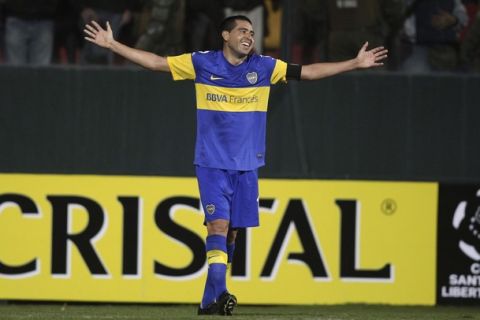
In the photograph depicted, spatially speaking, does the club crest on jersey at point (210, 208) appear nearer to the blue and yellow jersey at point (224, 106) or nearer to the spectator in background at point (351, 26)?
the blue and yellow jersey at point (224, 106)

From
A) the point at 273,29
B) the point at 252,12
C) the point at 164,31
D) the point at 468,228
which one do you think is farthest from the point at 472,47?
the point at 164,31

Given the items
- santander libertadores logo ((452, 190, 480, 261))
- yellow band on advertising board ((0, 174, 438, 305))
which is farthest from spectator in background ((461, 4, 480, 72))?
santander libertadores logo ((452, 190, 480, 261))

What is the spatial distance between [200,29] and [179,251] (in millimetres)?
1964

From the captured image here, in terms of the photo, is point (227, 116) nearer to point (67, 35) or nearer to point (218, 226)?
point (218, 226)

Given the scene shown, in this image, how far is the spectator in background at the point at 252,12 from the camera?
451 inches

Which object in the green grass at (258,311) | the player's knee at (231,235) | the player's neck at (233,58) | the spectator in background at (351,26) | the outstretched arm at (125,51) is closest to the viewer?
the outstretched arm at (125,51)

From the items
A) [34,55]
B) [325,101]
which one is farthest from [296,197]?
[34,55]

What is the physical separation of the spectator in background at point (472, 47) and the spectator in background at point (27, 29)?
3.60 meters

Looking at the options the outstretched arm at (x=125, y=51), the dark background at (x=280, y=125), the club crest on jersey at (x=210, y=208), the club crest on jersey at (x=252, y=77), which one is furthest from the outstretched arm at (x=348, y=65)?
the dark background at (x=280, y=125)

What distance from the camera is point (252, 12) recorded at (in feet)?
37.8

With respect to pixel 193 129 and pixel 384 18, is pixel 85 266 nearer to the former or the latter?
pixel 193 129

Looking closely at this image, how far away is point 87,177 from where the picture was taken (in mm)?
11391

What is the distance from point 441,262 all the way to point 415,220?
0.44 m

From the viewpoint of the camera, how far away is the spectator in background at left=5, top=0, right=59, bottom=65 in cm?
1130
